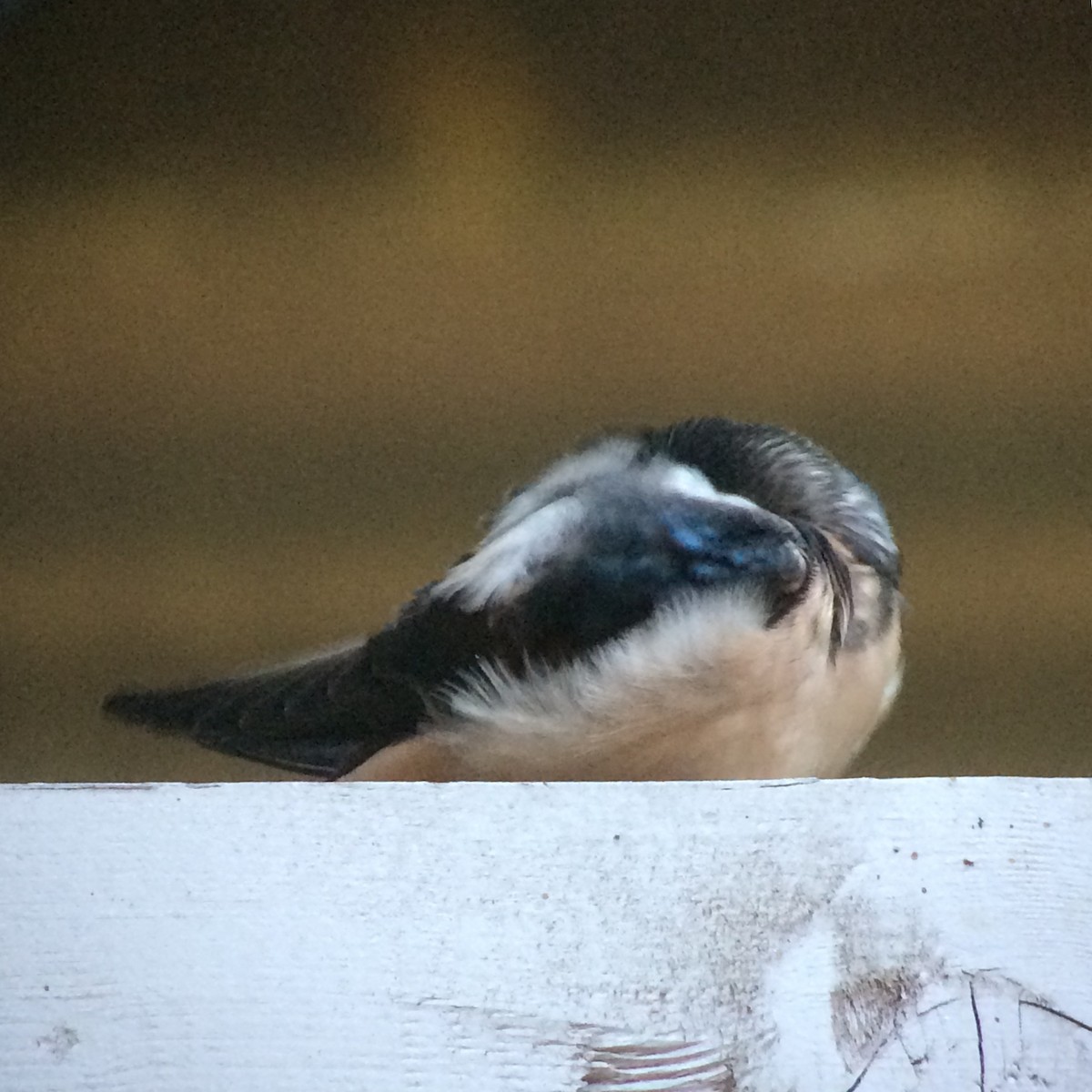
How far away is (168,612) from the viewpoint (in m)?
0.74

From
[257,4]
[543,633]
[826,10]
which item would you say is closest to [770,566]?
[543,633]

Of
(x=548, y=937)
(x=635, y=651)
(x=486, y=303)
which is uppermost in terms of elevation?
(x=486, y=303)

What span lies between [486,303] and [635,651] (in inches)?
12.8

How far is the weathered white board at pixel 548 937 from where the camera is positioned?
0.39 m

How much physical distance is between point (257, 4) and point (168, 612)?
45 cm

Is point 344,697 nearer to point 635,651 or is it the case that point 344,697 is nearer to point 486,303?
point 635,651

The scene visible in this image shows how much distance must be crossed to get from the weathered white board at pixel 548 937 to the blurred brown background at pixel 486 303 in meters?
0.28

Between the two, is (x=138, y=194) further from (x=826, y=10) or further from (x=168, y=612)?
(x=826, y=10)

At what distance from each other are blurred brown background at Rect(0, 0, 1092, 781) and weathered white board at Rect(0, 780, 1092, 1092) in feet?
0.92

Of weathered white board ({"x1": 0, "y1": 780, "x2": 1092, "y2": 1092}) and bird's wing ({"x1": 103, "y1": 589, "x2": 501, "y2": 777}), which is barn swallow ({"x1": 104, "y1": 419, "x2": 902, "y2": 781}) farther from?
weathered white board ({"x1": 0, "y1": 780, "x2": 1092, "y2": 1092})

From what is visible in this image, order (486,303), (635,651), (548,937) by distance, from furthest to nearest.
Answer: (486,303) → (635,651) → (548,937)

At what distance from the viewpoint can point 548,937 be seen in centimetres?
40

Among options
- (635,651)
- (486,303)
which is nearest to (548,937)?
(635,651)

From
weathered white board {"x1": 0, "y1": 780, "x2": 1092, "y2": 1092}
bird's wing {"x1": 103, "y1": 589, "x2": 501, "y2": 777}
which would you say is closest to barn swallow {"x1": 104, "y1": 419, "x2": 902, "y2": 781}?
bird's wing {"x1": 103, "y1": 589, "x2": 501, "y2": 777}
